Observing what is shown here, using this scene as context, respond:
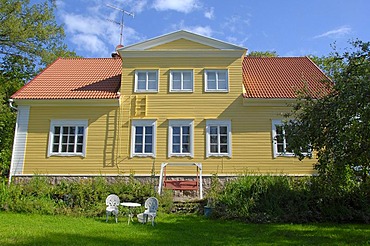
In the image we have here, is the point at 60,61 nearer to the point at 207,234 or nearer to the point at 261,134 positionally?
the point at 261,134

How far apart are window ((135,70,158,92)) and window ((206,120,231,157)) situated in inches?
140

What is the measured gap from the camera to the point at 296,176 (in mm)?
17406

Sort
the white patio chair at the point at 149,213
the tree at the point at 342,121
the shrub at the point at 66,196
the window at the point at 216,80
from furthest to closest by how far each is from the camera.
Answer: the window at the point at 216,80 < the shrub at the point at 66,196 < the white patio chair at the point at 149,213 < the tree at the point at 342,121

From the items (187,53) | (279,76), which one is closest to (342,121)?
(187,53)

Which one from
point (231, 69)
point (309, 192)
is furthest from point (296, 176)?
point (231, 69)

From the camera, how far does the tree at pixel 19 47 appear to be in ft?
81.1

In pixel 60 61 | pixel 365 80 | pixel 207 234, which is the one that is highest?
pixel 60 61

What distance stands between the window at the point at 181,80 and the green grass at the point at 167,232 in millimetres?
8103

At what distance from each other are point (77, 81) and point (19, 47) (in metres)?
9.73

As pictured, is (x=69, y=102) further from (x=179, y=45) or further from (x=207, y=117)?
(x=207, y=117)

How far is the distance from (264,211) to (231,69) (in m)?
8.46

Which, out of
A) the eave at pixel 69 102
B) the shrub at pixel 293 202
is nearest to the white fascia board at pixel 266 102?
the shrub at pixel 293 202

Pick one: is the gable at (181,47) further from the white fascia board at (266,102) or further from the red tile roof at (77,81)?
the white fascia board at (266,102)

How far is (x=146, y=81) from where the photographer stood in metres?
19.0
